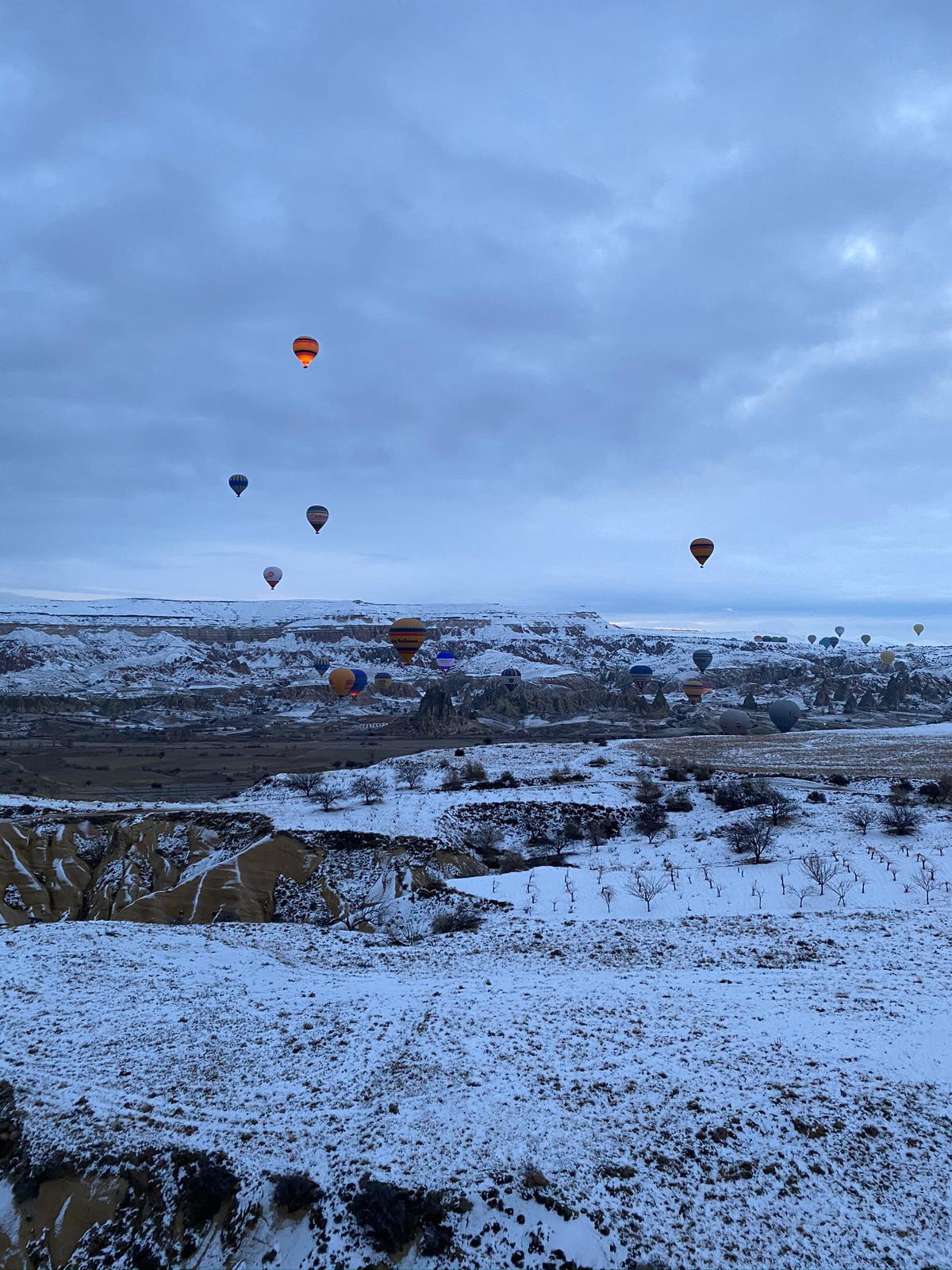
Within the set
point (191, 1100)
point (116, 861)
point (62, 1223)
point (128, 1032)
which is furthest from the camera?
point (116, 861)

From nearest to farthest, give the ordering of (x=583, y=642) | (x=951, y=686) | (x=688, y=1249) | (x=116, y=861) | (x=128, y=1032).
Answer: (x=688, y=1249), (x=128, y=1032), (x=116, y=861), (x=951, y=686), (x=583, y=642)

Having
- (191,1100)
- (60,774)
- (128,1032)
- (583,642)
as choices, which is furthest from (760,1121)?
(583,642)

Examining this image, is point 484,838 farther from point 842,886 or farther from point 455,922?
point 842,886

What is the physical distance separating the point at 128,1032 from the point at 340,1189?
5.61 meters

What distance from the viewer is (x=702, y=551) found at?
5988cm

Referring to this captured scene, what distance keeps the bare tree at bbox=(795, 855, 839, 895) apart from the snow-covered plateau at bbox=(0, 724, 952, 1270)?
13 cm

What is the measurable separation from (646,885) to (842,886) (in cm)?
535

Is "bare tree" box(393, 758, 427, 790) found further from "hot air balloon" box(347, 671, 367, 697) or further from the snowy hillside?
the snowy hillside

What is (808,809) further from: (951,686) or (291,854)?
(951,686)

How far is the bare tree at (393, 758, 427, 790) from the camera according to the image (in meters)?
35.7

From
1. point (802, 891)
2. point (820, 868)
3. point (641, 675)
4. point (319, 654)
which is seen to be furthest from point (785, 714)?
point (319, 654)

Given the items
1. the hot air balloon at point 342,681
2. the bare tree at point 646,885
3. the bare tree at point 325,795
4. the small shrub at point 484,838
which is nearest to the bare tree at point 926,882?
the bare tree at point 646,885

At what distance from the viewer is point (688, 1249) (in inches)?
264

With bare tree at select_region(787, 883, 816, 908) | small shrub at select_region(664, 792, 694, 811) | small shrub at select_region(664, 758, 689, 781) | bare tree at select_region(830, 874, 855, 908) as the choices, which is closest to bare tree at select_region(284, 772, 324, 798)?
small shrub at select_region(664, 792, 694, 811)
